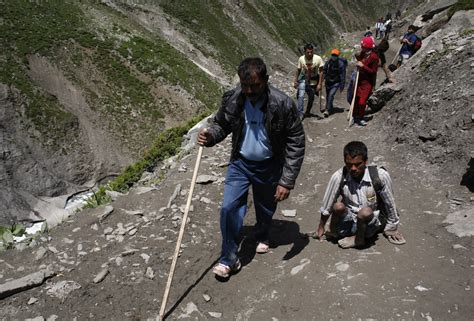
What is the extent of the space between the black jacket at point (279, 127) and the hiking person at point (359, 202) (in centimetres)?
69

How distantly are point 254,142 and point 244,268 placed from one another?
1.98 metres

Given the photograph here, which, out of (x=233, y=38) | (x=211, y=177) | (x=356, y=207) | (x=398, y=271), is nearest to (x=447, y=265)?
(x=398, y=271)

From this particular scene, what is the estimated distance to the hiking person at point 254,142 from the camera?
16.4 ft

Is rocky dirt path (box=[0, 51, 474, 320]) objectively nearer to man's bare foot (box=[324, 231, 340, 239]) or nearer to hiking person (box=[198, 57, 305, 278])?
man's bare foot (box=[324, 231, 340, 239])

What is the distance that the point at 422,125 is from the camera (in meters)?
9.77

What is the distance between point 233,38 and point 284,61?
8.04 meters

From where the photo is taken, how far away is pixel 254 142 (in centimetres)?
521

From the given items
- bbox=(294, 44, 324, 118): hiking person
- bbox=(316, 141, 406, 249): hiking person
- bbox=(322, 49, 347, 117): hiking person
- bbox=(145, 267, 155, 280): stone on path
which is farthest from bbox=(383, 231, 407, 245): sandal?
bbox=(322, 49, 347, 117): hiking person

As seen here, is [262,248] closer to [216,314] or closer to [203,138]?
[216,314]

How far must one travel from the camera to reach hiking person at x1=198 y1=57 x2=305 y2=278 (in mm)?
4984

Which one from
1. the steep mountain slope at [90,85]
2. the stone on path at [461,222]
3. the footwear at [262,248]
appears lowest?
the steep mountain slope at [90,85]

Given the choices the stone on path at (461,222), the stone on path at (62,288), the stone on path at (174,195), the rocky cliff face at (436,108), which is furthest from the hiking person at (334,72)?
the stone on path at (62,288)

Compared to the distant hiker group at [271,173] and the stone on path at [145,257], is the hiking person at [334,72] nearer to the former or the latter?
the distant hiker group at [271,173]

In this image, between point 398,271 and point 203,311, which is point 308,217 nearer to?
point 398,271
